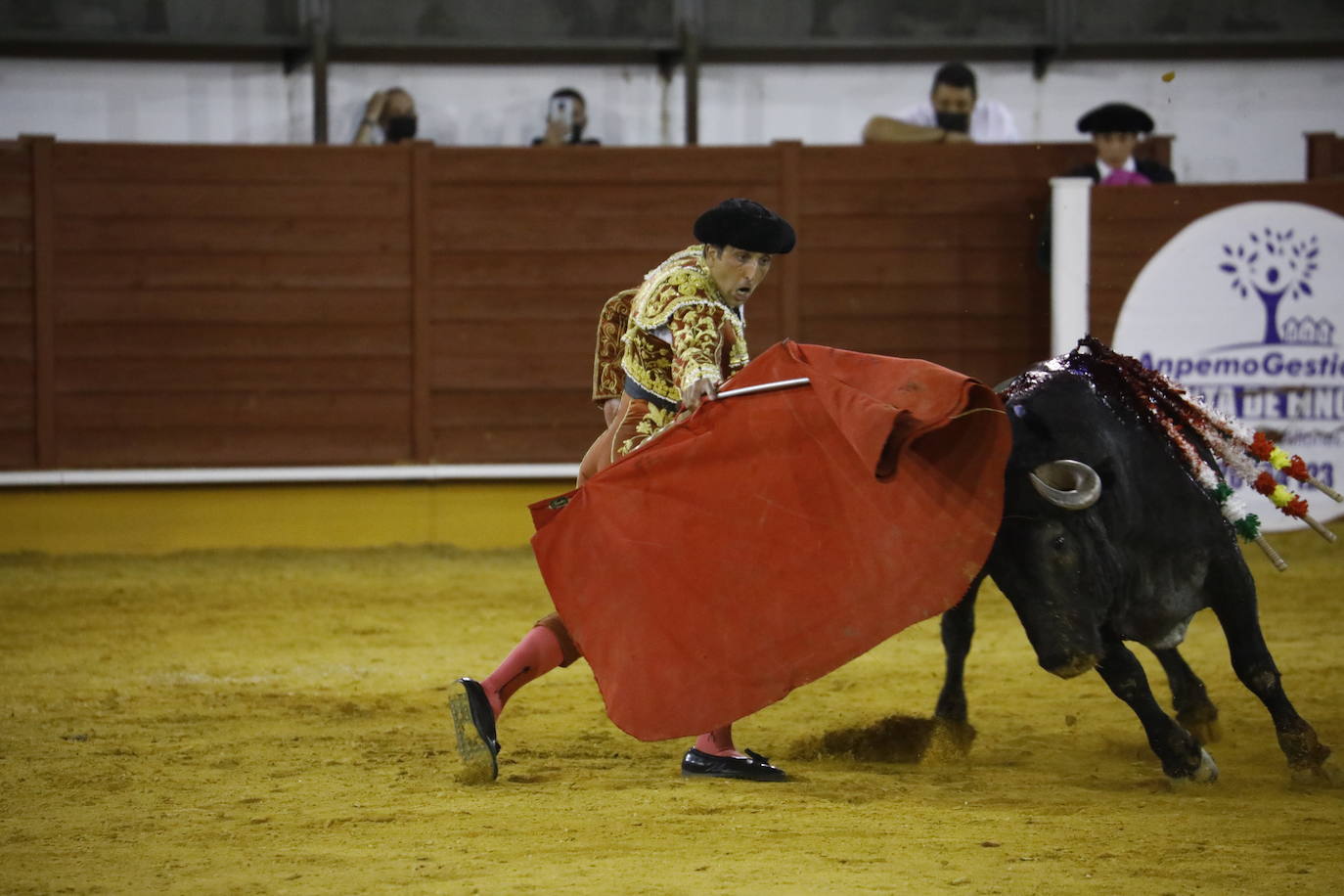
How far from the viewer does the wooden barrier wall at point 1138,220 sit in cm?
720

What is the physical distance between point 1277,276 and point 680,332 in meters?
4.84

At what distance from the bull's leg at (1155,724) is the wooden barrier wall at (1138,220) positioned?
13.6 feet

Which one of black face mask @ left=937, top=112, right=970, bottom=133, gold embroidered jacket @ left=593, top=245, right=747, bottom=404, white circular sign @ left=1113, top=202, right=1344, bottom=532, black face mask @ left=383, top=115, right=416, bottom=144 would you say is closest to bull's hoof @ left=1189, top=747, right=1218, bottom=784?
gold embroidered jacket @ left=593, top=245, right=747, bottom=404

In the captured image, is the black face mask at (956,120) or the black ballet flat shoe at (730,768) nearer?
the black ballet flat shoe at (730,768)

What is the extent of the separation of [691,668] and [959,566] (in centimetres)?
59

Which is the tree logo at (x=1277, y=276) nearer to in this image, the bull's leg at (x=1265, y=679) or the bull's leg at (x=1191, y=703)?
the bull's leg at (x=1191, y=703)

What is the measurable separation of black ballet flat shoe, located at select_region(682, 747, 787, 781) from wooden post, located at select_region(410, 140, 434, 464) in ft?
13.7

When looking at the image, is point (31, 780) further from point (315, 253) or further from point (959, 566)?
point (315, 253)

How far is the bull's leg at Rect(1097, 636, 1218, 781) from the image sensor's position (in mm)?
3234

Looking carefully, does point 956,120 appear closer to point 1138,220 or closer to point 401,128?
point 1138,220

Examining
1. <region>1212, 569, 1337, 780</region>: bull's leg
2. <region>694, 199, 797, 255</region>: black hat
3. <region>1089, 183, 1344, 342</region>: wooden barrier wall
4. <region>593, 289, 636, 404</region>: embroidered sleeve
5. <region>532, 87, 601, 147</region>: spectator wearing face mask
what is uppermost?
<region>532, 87, 601, 147</region>: spectator wearing face mask

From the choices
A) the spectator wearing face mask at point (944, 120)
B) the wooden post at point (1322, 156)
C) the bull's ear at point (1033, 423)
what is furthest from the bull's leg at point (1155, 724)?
the wooden post at point (1322, 156)

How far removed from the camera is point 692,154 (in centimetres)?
730

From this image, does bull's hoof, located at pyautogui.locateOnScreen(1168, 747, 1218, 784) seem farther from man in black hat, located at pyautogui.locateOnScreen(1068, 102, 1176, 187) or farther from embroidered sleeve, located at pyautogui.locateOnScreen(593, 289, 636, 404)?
man in black hat, located at pyautogui.locateOnScreen(1068, 102, 1176, 187)
